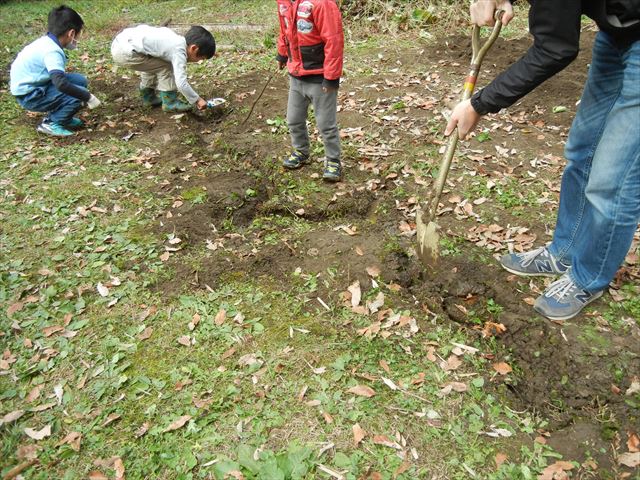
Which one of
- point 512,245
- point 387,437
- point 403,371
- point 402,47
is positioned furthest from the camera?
point 402,47

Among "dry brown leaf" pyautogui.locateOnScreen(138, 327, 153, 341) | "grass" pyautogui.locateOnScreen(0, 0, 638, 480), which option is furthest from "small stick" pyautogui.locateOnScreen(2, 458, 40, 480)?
"dry brown leaf" pyautogui.locateOnScreen(138, 327, 153, 341)

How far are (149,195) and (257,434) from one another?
2.80m

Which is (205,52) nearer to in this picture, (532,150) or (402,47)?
(402,47)

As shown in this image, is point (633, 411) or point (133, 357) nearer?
point (633, 411)

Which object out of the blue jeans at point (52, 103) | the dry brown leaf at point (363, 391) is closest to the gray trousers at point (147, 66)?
the blue jeans at point (52, 103)

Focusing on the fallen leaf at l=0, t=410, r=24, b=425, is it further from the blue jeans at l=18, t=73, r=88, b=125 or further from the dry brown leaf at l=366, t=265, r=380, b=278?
the blue jeans at l=18, t=73, r=88, b=125

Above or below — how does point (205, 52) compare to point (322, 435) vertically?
above

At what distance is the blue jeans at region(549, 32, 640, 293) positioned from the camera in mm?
2236

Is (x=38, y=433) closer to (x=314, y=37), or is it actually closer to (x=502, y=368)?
(x=502, y=368)

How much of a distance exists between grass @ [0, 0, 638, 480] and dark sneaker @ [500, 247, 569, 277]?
0.36 meters

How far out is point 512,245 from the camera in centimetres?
353

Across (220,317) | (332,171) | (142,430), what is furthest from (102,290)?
(332,171)

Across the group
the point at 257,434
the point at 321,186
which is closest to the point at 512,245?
the point at 321,186

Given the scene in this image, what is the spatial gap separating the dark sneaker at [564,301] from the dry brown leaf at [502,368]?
45 centimetres
